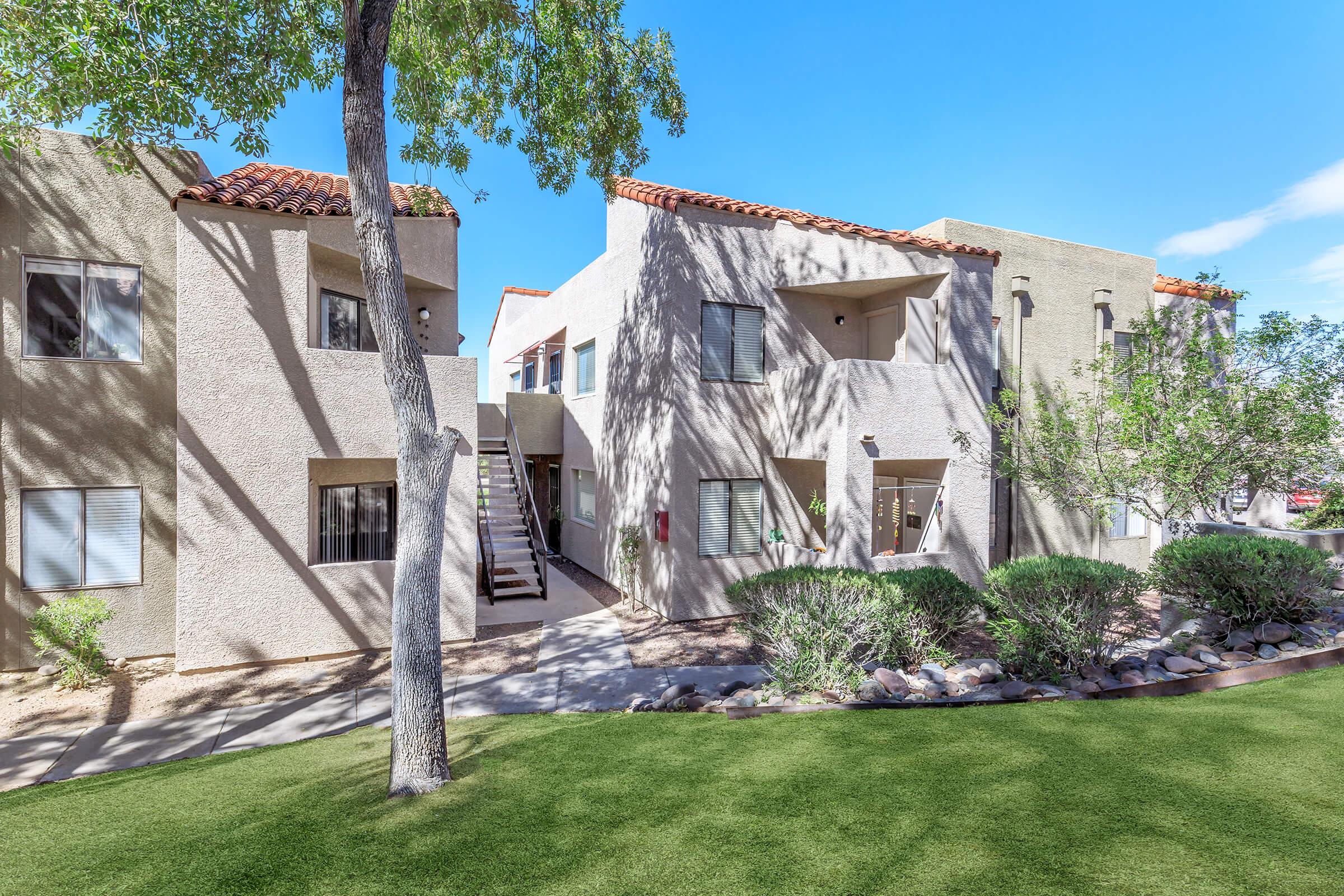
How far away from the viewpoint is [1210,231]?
100 feet

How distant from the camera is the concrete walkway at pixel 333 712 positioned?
7.33 metres

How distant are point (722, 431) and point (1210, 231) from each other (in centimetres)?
3237

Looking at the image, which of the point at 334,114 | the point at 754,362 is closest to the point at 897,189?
the point at 754,362

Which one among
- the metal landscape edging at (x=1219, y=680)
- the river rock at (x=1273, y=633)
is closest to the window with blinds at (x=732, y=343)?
the metal landscape edging at (x=1219, y=680)

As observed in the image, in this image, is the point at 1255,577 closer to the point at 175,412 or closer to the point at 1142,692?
the point at 1142,692

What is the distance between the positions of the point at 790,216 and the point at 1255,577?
33.4ft

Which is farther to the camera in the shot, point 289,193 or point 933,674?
point 289,193

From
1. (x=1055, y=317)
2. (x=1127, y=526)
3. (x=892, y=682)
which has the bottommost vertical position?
(x=892, y=682)

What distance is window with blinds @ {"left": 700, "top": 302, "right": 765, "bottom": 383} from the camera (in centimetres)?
1322

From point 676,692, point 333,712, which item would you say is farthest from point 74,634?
point 676,692

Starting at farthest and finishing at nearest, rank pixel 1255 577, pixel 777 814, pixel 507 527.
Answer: pixel 507 527
pixel 1255 577
pixel 777 814

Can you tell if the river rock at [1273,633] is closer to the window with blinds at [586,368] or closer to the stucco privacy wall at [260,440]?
the stucco privacy wall at [260,440]

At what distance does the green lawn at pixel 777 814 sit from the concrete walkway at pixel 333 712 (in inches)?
50.8

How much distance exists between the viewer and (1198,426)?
1055 centimetres
